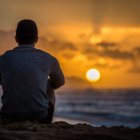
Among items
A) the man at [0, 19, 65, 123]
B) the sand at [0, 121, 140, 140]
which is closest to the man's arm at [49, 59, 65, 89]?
the man at [0, 19, 65, 123]

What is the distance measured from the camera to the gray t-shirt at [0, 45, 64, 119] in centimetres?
541

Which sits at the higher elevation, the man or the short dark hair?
the short dark hair

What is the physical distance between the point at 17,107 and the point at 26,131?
609 mm

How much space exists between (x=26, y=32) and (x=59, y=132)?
125 cm

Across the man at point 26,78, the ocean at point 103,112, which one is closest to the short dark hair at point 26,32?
the man at point 26,78

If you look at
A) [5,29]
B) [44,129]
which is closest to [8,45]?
[5,29]

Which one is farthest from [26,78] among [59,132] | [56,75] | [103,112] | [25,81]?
[103,112]

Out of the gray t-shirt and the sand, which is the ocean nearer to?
the gray t-shirt

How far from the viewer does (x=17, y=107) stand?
540cm

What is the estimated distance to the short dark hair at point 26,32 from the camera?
555 centimetres

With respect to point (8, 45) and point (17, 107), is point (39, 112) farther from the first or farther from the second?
point (8, 45)

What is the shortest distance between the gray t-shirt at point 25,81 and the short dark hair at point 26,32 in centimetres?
8

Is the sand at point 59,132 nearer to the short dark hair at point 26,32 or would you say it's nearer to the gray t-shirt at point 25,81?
the gray t-shirt at point 25,81

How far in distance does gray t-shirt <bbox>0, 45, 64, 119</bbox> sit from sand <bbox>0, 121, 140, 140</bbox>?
156 millimetres
